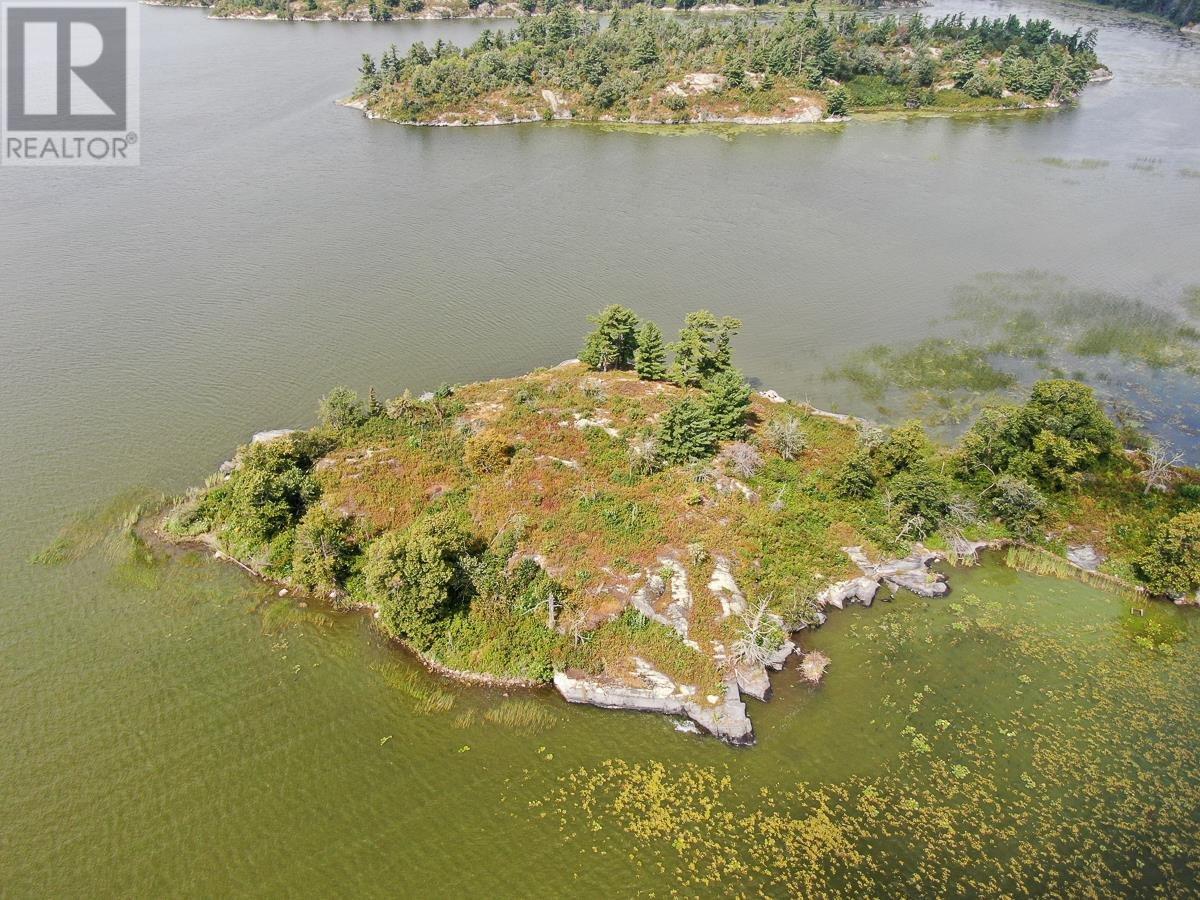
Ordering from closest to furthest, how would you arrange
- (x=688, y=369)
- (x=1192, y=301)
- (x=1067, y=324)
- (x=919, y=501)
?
1. (x=919, y=501)
2. (x=688, y=369)
3. (x=1067, y=324)
4. (x=1192, y=301)

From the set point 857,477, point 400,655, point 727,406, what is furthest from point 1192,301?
point 400,655

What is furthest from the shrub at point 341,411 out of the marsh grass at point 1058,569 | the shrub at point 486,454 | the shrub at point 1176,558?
the shrub at point 1176,558

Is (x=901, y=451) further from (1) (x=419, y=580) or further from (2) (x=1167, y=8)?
(2) (x=1167, y=8)

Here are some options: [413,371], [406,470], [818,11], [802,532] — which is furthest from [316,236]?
[818,11]

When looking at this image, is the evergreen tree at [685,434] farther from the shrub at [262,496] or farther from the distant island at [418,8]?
the distant island at [418,8]

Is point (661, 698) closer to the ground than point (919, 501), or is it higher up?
closer to the ground
